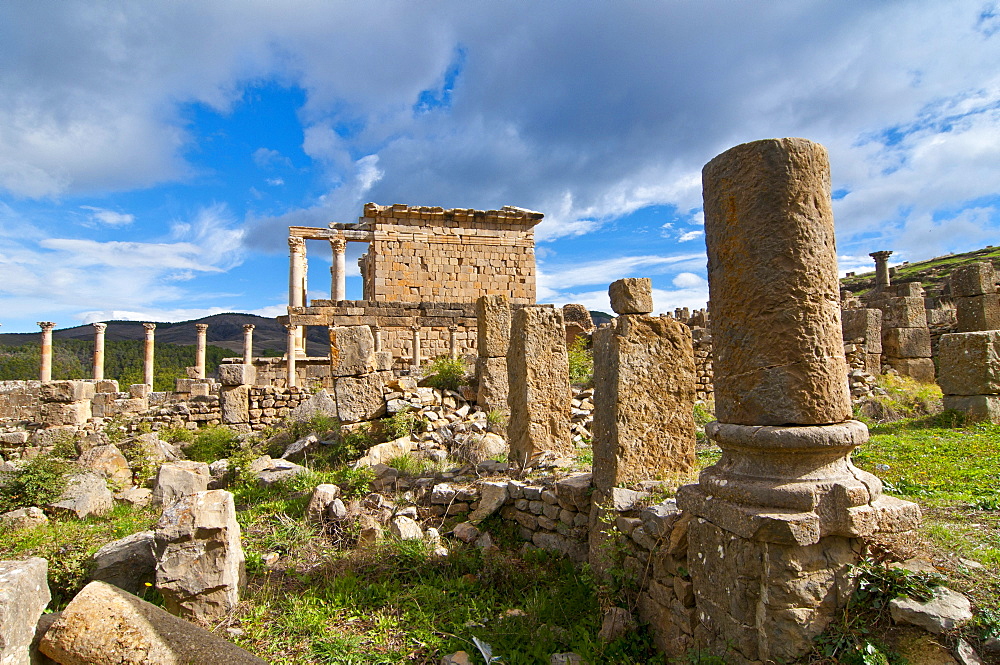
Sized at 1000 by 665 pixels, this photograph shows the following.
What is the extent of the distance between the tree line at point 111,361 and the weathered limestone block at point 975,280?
24.6m

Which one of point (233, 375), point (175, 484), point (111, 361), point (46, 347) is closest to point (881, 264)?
point (233, 375)

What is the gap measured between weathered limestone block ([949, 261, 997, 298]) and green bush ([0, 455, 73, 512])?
1367cm

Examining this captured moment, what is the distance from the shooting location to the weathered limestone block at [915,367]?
40.2 feet

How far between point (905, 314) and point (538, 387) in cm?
1053

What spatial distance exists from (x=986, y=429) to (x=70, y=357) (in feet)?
133

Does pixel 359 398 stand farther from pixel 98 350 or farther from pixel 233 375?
pixel 98 350

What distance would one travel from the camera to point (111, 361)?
117 ft

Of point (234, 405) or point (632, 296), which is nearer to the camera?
point (632, 296)

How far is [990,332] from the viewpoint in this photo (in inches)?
313

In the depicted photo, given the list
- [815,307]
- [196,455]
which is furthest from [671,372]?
[196,455]

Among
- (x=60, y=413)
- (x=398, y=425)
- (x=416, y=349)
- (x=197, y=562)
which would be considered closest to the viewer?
(x=197, y=562)

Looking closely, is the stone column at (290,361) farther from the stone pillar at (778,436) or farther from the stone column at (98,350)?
the stone pillar at (778,436)

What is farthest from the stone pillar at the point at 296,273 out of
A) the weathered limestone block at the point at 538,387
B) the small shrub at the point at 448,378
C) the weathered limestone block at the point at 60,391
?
the weathered limestone block at the point at 538,387

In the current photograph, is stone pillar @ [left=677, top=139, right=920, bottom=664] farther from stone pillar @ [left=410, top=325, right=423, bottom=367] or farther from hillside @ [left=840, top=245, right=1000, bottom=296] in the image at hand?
→ hillside @ [left=840, top=245, right=1000, bottom=296]
